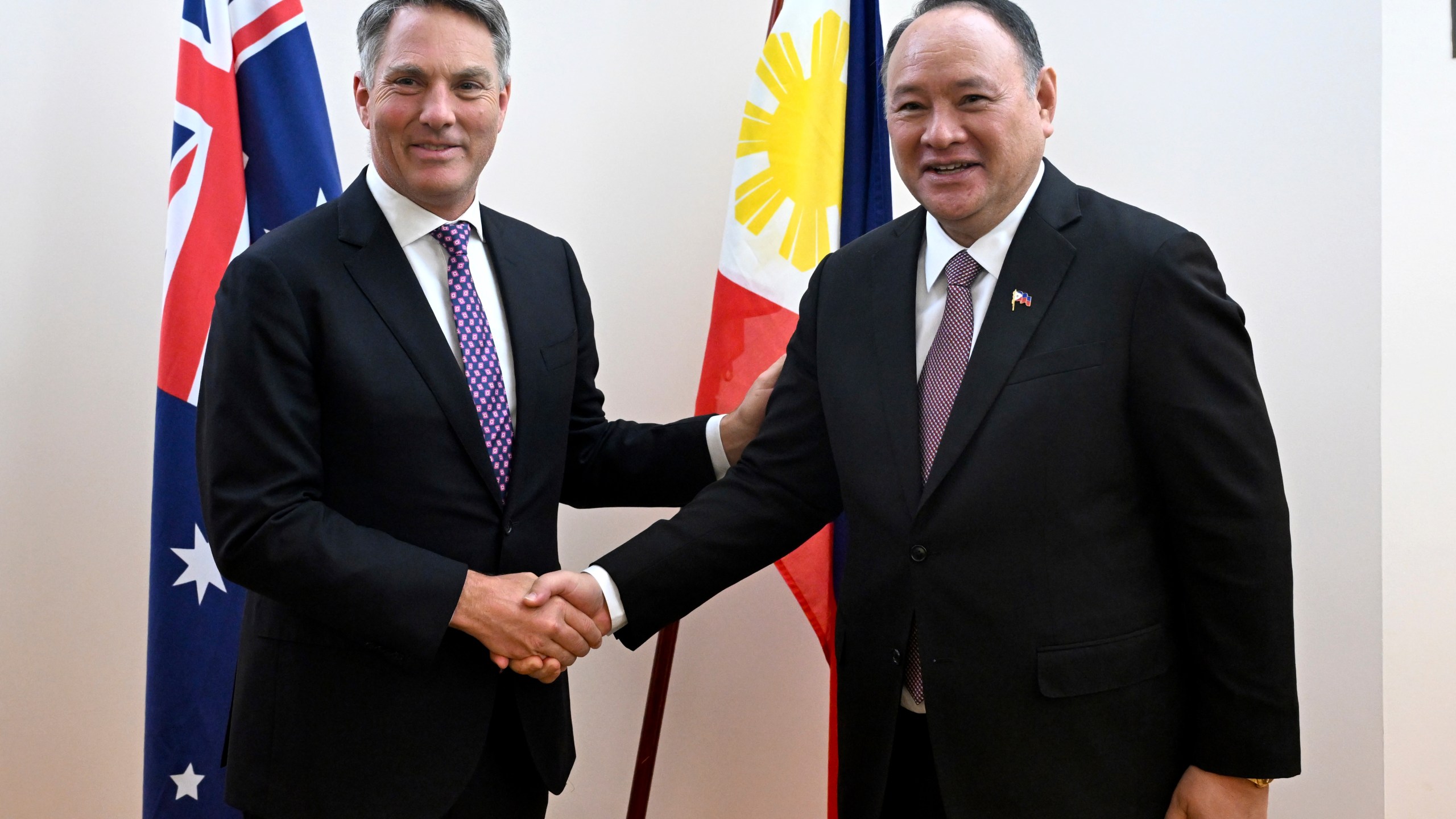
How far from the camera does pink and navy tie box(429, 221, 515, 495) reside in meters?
1.77

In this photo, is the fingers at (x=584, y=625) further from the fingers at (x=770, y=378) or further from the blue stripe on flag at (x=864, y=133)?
the blue stripe on flag at (x=864, y=133)

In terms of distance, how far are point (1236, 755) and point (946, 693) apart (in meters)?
0.40

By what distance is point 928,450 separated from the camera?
5.22 ft

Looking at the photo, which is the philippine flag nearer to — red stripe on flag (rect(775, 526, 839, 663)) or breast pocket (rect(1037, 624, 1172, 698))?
red stripe on flag (rect(775, 526, 839, 663))

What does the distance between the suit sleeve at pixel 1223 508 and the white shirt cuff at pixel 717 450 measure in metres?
0.93

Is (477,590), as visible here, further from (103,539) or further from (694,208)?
(103,539)

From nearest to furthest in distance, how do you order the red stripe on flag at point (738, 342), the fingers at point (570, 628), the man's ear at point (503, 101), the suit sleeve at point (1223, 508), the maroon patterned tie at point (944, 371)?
the suit sleeve at point (1223, 508) → the maroon patterned tie at point (944, 371) → the fingers at point (570, 628) → the man's ear at point (503, 101) → the red stripe on flag at point (738, 342)

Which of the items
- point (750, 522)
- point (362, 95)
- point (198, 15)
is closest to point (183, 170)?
point (198, 15)

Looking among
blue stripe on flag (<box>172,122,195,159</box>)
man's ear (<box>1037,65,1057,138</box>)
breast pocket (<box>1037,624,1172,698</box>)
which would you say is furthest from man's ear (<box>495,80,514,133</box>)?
breast pocket (<box>1037,624,1172,698</box>)

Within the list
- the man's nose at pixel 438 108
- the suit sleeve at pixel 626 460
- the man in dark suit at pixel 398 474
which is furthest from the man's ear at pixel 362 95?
the suit sleeve at pixel 626 460

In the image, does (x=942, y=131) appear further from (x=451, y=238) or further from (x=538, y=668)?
(x=538, y=668)

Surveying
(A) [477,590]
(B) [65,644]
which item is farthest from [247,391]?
(B) [65,644]

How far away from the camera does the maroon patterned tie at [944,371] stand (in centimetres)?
158

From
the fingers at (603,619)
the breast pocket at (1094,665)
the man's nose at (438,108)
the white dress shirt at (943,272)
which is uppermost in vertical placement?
the man's nose at (438,108)
